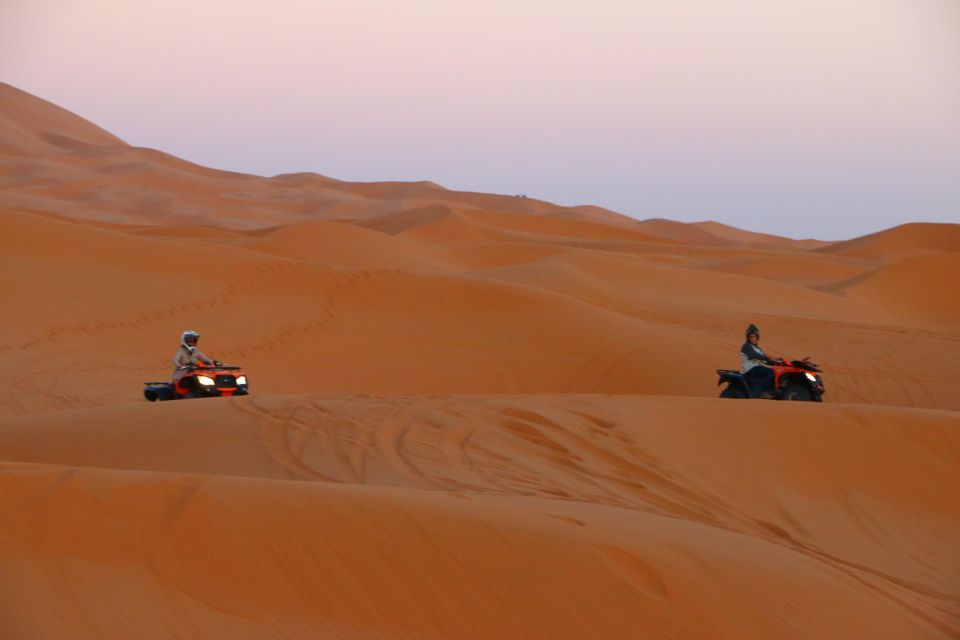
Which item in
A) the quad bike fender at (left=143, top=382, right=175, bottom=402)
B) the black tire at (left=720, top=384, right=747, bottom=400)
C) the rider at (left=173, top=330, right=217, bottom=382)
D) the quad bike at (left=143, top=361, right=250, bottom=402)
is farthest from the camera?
the black tire at (left=720, top=384, right=747, bottom=400)

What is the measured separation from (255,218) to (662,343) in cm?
4655

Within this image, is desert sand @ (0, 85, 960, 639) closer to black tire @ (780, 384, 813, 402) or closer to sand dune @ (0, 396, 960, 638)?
sand dune @ (0, 396, 960, 638)

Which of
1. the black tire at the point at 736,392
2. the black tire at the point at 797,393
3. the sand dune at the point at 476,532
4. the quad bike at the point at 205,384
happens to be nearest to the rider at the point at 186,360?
the quad bike at the point at 205,384

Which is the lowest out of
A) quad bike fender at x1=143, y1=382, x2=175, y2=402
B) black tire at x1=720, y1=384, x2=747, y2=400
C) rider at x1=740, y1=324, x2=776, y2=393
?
quad bike fender at x1=143, y1=382, x2=175, y2=402

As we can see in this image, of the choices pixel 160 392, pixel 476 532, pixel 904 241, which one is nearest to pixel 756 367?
pixel 160 392

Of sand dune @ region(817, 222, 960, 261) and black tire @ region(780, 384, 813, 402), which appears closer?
black tire @ region(780, 384, 813, 402)

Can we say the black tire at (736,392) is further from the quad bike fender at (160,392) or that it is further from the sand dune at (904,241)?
the sand dune at (904,241)

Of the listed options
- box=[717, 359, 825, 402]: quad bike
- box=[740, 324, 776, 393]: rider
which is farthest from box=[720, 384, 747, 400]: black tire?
box=[740, 324, 776, 393]: rider

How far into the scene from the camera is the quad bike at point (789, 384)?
13062mm

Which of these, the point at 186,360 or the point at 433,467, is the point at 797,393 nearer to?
the point at 433,467

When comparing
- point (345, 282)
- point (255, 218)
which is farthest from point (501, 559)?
point (255, 218)

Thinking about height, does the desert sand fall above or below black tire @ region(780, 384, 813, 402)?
below

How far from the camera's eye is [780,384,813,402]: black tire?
1306 cm

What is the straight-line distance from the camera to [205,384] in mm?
12656
